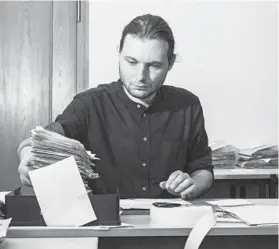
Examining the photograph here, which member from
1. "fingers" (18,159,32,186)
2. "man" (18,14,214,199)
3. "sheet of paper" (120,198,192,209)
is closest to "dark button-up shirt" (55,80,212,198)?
"man" (18,14,214,199)

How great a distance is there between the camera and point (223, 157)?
277 centimetres

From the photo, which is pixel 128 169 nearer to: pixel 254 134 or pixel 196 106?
pixel 196 106

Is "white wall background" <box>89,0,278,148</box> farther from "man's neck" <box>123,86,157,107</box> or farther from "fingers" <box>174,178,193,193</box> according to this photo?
"fingers" <box>174,178,193,193</box>

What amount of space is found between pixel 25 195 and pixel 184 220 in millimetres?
360

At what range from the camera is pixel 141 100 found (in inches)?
78.4

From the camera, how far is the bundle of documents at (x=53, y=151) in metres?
1.14

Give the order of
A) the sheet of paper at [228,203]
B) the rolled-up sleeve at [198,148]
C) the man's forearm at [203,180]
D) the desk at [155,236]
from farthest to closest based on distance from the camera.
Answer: the rolled-up sleeve at [198,148] < the man's forearm at [203,180] < the sheet of paper at [228,203] < the desk at [155,236]

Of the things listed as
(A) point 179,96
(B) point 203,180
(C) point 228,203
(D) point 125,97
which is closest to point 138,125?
(D) point 125,97

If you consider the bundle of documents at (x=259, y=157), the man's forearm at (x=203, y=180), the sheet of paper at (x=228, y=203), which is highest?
the sheet of paper at (x=228, y=203)

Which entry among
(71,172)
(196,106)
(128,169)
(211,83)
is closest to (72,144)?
(71,172)

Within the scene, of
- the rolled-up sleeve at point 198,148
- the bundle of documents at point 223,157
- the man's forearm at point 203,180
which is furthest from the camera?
the bundle of documents at point 223,157

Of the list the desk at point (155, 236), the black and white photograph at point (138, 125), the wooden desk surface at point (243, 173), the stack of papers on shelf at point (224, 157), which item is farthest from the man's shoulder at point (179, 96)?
the desk at point (155, 236)

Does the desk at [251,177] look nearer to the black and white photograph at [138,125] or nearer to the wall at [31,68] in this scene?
the black and white photograph at [138,125]

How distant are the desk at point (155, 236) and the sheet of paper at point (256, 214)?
18mm
